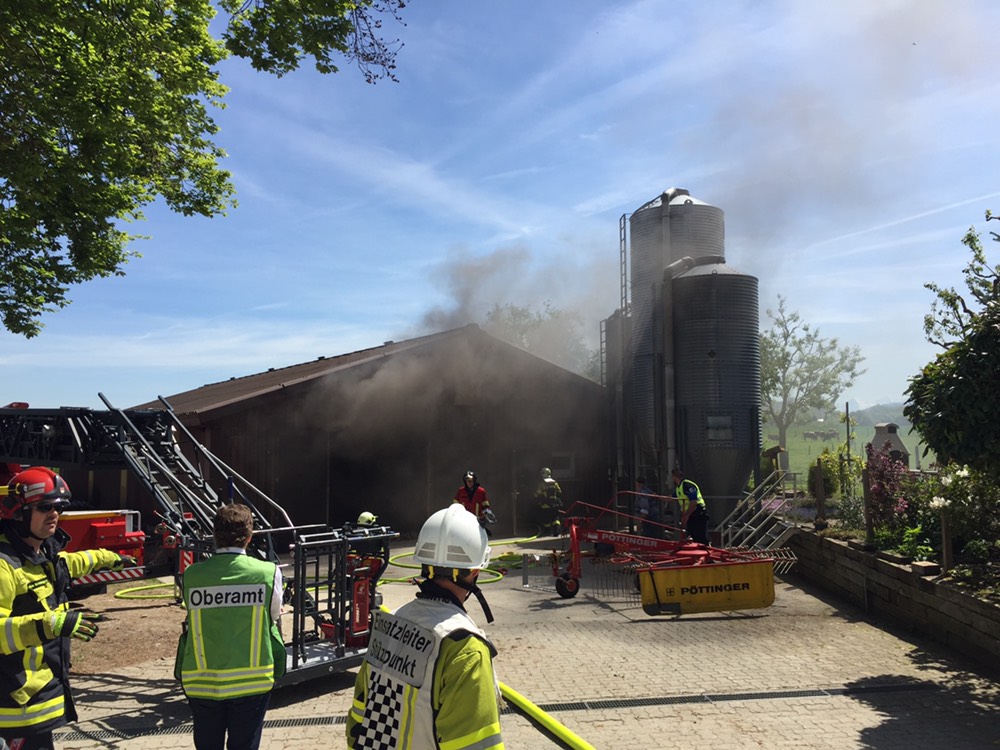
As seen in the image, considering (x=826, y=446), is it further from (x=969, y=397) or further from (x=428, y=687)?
(x=428, y=687)

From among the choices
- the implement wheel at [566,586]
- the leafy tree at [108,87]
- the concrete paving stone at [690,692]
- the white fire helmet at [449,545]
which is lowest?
the concrete paving stone at [690,692]

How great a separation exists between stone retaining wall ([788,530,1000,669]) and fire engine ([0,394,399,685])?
6171 millimetres

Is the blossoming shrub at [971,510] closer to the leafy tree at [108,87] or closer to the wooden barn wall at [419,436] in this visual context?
the leafy tree at [108,87]

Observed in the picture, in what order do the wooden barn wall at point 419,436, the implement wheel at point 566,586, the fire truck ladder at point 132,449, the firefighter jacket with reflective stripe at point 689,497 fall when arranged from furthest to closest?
the wooden barn wall at point 419,436, the firefighter jacket with reflective stripe at point 689,497, the implement wheel at point 566,586, the fire truck ladder at point 132,449

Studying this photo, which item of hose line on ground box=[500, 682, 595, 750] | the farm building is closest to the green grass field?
hose line on ground box=[500, 682, 595, 750]

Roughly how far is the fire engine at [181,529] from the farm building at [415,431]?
149 cm

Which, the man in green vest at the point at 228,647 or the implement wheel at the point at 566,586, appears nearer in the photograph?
the man in green vest at the point at 228,647

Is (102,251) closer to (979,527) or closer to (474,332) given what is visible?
(474,332)

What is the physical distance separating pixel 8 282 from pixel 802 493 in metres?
17.2

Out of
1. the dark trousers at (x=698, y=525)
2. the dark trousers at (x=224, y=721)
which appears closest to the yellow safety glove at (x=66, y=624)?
the dark trousers at (x=224, y=721)

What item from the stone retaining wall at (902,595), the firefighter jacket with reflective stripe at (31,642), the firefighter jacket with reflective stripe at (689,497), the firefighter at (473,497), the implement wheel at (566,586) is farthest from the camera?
the firefighter at (473,497)

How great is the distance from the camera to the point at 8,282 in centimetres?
1211

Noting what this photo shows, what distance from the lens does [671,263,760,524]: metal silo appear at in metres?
14.4

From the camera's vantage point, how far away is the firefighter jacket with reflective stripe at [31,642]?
3.41m
